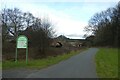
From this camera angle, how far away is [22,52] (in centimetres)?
4638

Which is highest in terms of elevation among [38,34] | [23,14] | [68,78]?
[23,14]

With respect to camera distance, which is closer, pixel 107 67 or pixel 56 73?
pixel 56 73

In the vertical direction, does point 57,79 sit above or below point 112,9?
below

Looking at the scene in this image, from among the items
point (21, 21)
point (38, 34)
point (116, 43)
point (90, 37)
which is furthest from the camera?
point (90, 37)

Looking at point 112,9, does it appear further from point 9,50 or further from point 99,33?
point 9,50

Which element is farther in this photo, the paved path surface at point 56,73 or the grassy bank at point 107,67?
the grassy bank at point 107,67

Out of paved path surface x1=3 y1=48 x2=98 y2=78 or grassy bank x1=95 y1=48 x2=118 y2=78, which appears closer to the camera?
paved path surface x1=3 y1=48 x2=98 y2=78

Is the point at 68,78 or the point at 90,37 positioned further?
the point at 90,37

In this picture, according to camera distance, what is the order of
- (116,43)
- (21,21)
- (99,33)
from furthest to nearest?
(99,33) → (116,43) → (21,21)

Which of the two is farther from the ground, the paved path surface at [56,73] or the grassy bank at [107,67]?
the paved path surface at [56,73]

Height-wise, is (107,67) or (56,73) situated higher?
(56,73)

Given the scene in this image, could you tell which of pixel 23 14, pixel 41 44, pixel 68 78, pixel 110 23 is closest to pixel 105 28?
pixel 110 23

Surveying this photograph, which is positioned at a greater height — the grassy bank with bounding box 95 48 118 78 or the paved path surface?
the paved path surface

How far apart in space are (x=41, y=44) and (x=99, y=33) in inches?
2609
